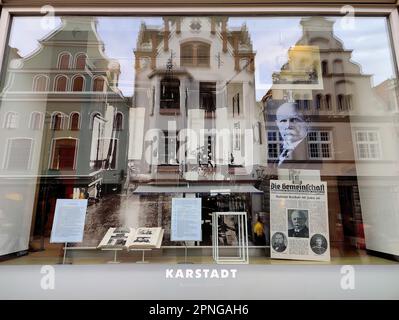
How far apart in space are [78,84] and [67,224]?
3.00 metres

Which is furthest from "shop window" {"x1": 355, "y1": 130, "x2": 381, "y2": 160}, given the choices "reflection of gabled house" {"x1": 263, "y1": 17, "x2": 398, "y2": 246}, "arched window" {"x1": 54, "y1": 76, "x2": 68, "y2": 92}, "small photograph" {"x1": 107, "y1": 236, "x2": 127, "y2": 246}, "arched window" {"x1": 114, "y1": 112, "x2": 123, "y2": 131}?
"arched window" {"x1": 114, "y1": 112, "x2": 123, "y2": 131}

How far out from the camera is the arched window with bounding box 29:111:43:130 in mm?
3391

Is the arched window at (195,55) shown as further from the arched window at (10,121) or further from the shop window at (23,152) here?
the arched window at (10,121)

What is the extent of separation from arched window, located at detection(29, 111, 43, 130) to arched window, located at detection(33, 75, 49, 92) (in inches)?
11.8

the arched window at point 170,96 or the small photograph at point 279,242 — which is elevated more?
the arched window at point 170,96

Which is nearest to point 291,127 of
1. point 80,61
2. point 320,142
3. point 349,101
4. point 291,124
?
point 291,124

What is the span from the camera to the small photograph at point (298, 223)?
2.76m

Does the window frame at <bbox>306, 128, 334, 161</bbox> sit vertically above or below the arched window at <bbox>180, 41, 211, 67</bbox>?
below

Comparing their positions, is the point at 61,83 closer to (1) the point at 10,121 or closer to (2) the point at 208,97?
(1) the point at 10,121

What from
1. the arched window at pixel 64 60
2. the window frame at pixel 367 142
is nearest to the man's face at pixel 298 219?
the window frame at pixel 367 142

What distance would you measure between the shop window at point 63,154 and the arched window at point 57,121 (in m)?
0.19

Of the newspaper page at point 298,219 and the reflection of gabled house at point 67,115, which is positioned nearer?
the reflection of gabled house at point 67,115

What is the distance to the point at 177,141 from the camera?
614cm

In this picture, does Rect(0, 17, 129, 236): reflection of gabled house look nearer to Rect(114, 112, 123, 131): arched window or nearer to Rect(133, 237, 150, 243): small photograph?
Rect(114, 112, 123, 131): arched window
